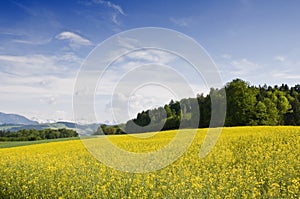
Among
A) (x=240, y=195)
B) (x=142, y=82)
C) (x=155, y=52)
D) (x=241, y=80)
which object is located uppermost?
(x=241, y=80)

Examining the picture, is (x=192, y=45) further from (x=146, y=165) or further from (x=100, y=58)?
(x=146, y=165)

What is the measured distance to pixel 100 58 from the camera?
10547mm

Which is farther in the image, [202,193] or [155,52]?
[155,52]

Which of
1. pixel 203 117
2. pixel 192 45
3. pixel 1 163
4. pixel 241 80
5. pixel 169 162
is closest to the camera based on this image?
pixel 169 162

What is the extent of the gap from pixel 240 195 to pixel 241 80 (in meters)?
53.4

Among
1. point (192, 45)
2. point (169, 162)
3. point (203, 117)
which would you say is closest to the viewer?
point (169, 162)

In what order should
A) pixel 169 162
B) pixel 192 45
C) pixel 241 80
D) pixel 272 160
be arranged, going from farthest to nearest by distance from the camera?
pixel 241 80 < pixel 192 45 < pixel 169 162 < pixel 272 160

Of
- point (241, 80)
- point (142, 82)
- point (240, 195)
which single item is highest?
point (241, 80)

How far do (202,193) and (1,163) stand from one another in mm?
10876

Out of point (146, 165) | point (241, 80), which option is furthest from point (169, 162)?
point (241, 80)

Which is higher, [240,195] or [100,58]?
[100,58]

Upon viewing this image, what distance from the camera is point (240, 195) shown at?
698 centimetres

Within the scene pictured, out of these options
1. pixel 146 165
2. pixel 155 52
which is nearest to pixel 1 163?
pixel 146 165

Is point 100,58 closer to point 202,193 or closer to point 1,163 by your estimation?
point 202,193
